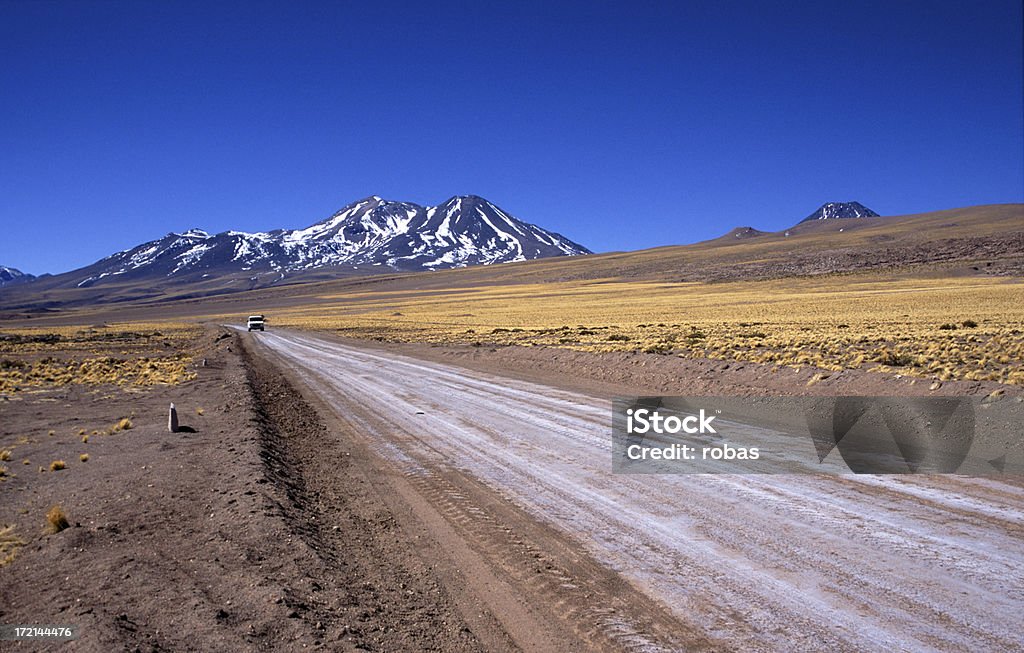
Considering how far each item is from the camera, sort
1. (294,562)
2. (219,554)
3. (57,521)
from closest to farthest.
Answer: (294,562)
(219,554)
(57,521)

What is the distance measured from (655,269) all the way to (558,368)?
133m

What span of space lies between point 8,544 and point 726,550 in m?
7.93

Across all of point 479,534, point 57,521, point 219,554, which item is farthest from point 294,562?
point 57,521

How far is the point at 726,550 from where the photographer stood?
597 cm

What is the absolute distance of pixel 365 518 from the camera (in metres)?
7.50

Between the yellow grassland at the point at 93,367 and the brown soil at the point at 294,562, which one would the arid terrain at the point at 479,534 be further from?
the yellow grassland at the point at 93,367

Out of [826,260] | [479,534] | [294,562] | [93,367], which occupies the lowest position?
[93,367]

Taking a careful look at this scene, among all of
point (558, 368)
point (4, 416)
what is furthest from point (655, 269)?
point (4, 416)

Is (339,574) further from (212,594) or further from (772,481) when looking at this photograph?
(772,481)

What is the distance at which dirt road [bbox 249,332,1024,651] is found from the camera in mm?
4547

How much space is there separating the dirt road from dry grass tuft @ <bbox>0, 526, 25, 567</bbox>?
427 centimetres

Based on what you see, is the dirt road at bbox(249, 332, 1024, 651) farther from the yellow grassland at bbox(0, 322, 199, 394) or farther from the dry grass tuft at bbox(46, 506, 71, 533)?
the yellow grassland at bbox(0, 322, 199, 394)

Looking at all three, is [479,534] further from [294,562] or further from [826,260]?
[826,260]

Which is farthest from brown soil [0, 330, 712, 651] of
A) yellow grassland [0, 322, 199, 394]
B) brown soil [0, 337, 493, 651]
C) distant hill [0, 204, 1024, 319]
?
distant hill [0, 204, 1024, 319]
